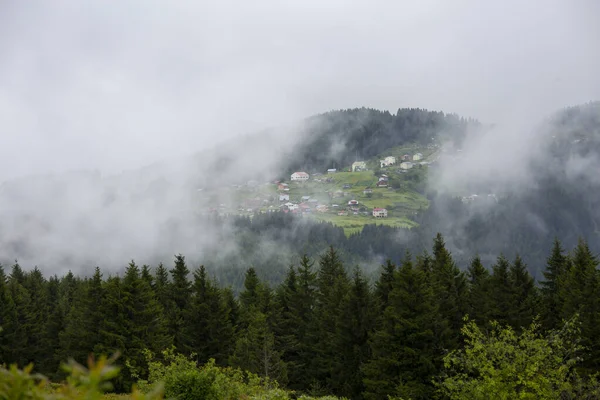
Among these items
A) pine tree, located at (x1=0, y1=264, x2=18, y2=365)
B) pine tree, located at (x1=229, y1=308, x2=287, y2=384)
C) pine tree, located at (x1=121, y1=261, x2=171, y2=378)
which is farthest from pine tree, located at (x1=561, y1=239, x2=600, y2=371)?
pine tree, located at (x1=0, y1=264, x2=18, y2=365)

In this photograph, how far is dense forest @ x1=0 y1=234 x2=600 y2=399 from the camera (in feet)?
111

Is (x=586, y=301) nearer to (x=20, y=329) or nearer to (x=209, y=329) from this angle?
(x=209, y=329)

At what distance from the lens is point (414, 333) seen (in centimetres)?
3278

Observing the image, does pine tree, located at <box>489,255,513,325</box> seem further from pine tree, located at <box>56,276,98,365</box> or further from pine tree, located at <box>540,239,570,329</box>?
pine tree, located at <box>56,276,98,365</box>

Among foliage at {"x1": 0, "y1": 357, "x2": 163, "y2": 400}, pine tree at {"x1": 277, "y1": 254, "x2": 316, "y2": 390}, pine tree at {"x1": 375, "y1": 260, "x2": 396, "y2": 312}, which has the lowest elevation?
pine tree at {"x1": 277, "y1": 254, "x2": 316, "y2": 390}

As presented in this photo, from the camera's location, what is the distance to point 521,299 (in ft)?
145

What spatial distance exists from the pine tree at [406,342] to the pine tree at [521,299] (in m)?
12.4

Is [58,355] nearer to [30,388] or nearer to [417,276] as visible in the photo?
[417,276]

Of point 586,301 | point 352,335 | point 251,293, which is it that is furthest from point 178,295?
point 586,301

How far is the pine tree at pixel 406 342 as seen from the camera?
32.4 m

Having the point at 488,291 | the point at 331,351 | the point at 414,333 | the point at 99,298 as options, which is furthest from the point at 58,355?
the point at 488,291

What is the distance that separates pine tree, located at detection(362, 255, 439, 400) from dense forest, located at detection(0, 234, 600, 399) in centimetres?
10

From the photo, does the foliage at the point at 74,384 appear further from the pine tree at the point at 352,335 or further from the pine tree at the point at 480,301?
the pine tree at the point at 480,301

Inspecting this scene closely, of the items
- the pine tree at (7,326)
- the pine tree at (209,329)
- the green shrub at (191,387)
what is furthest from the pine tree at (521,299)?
the pine tree at (7,326)
